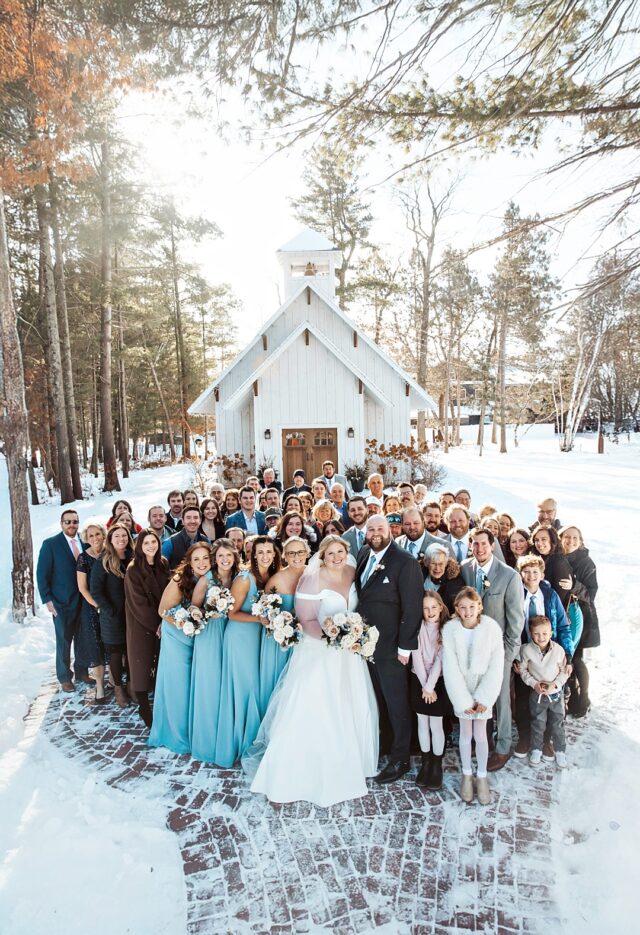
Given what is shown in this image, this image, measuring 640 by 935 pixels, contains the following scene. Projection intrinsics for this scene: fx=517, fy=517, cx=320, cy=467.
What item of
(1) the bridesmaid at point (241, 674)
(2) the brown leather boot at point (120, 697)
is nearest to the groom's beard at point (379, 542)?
(1) the bridesmaid at point (241, 674)

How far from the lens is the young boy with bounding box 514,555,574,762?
4.76m

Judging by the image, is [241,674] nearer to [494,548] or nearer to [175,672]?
[175,672]

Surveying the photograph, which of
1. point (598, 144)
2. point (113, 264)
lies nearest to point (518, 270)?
point (598, 144)

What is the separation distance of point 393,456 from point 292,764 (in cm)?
1409

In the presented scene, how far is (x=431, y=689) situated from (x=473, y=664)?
455 millimetres

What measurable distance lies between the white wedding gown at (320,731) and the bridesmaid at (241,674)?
0.34 meters

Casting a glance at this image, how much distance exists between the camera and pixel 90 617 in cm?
599

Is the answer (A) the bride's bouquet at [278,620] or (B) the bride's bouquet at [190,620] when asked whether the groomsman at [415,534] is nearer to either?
(A) the bride's bouquet at [278,620]

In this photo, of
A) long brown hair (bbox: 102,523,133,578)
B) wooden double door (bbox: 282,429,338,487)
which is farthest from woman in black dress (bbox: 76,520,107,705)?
wooden double door (bbox: 282,429,338,487)

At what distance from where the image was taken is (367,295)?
29.5 m

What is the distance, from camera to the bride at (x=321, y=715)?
14.1 ft

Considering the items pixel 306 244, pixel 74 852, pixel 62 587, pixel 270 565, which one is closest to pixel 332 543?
pixel 270 565

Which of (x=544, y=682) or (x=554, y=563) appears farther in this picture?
(x=554, y=563)

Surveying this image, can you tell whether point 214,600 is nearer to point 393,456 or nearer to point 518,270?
point 518,270
